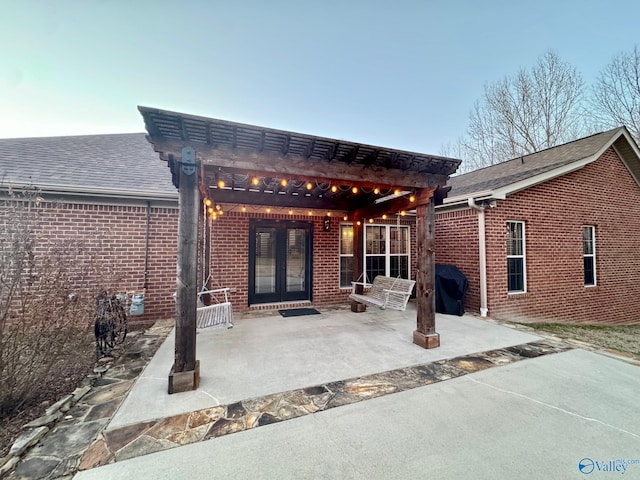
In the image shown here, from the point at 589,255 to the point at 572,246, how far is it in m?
0.89

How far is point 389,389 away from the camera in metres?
2.63

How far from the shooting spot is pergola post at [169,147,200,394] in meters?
2.60

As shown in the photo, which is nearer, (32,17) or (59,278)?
(59,278)

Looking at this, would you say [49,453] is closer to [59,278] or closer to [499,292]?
[59,278]

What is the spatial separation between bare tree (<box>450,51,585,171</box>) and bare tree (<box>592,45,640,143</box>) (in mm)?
779

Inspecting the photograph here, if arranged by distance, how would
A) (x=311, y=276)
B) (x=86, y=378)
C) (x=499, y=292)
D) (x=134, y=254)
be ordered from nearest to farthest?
(x=86, y=378)
(x=134, y=254)
(x=499, y=292)
(x=311, y=276)

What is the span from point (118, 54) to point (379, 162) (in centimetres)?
868

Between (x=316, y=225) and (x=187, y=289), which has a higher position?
(x=316, y=225)

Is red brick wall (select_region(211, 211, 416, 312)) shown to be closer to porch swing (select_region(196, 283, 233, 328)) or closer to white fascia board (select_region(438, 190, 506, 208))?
porch swing (select_region(196, 283, 233, 328))

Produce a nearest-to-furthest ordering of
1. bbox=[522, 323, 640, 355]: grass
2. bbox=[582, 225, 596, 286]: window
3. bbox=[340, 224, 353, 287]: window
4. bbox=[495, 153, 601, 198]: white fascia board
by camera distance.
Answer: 1. bbox=[522, 323, 640, 355]: grass
2. bbox=[495, 153, 601, 198]: white fascia board
3. bbox=[340, 224, 353, 287]: window
4. bbox=[582, 225, 596, 286]: window

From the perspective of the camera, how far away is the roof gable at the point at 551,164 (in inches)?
225

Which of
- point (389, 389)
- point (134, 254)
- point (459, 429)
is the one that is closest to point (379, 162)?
point (389, 389)
